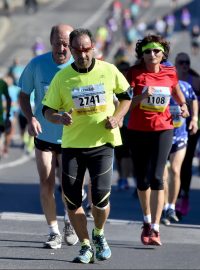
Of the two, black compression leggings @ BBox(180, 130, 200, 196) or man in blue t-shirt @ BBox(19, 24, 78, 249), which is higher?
man in blue t-shirt @ BBox(19, 24, 78, 249)

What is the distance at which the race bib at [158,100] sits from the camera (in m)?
11.0

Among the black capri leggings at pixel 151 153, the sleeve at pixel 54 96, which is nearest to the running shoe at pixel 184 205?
the black capri leggings at pixel 151 153

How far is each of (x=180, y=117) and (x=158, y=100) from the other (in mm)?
1891

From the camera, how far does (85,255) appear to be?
9492 millimetres

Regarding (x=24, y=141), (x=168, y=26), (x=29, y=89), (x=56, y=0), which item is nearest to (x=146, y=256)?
(x=29, y=89)

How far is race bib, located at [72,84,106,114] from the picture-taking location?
31.1 feet

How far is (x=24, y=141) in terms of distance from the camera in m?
25.1

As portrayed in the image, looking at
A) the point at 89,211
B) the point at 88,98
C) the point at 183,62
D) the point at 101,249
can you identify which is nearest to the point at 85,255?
the point at 101,249

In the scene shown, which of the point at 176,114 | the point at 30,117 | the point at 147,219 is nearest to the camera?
the point at 30,117

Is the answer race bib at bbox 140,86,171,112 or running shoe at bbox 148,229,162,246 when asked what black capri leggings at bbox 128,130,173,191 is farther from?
running shoe at bbox 148,229,162,246

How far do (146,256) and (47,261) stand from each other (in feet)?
2.92

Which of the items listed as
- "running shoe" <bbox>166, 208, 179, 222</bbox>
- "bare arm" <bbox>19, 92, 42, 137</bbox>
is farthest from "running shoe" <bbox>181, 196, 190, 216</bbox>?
"bare arm" <bbox>19, 92, 42, 137</bbox>

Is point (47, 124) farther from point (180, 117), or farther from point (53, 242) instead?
point (180, 117)

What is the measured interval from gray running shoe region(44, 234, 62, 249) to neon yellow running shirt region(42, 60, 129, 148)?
1235 millimetres
